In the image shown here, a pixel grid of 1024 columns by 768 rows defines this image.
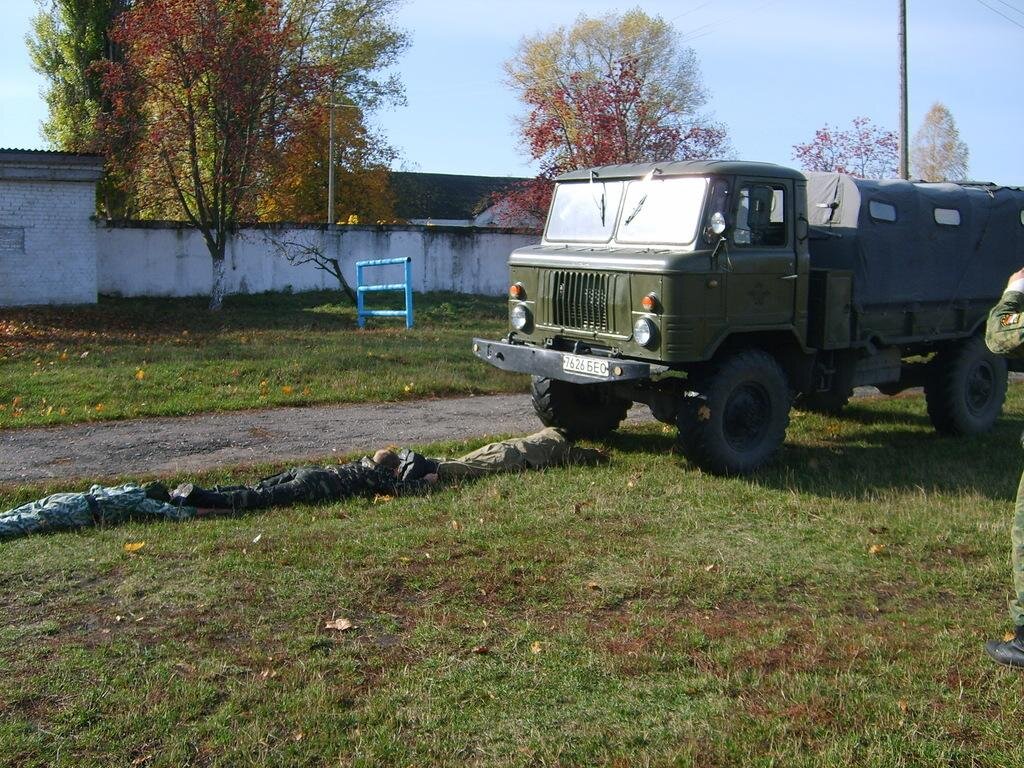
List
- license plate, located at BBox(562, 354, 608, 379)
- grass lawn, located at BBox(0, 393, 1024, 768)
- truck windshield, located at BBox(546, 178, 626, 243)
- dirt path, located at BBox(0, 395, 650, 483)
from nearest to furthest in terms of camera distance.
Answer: grass lawn, located at BBox(0, 393, 1024, 768), license plate, located at BBox(562, 354, 608, 379), dirt path, located at BBox(0, 395, 650, 483), truck windshield, located at BBox(546, 178, 626, 243)

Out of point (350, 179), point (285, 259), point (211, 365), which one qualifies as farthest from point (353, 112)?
point (211, 365)

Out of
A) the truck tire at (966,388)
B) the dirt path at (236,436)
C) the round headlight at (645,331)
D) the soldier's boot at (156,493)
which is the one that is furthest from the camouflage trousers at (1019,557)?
the truck tire at (966,388)

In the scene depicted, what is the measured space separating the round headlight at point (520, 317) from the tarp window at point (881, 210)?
3.26 m

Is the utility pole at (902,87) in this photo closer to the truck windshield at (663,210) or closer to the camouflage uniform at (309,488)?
the truck windshield at (663,210)

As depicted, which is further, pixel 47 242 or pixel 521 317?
pixel 47 242

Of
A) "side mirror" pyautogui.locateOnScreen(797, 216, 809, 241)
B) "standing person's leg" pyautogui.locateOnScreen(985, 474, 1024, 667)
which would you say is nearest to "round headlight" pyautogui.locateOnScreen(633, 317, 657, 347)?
"side mirror" pyautogui.locateOnScreen(797, 216, 809, 241)

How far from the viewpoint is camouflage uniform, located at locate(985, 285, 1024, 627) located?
4883mm

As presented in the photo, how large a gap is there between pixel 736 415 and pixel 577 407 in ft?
5.43

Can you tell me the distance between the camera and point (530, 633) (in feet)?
17.1

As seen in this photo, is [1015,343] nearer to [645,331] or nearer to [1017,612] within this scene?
[1017,612]

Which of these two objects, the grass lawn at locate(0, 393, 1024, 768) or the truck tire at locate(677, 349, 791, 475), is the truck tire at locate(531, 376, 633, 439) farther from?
the grass lawn at locate(0, 393, 1024, 768)

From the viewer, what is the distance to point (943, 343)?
10.7 m

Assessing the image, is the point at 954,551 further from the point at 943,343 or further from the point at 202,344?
the point at 202,344

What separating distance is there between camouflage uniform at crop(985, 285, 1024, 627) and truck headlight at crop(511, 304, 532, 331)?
4.83 meters
